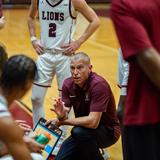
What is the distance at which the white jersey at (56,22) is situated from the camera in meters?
4.70

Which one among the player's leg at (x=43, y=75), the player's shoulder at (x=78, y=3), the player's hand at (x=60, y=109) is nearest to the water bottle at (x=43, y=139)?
the player's hand at (x=60, y=109)

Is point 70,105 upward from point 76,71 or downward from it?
downward

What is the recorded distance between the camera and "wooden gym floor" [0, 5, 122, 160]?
20.7 feet

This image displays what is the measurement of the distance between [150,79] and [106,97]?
6.05ft

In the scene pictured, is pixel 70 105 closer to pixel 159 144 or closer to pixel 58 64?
pixel 58 64

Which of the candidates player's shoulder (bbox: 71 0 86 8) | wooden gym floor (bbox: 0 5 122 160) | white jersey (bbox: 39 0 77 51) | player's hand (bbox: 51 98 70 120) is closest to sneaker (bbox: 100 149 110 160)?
wooden gym floor (bbox: 0 5 122 160)

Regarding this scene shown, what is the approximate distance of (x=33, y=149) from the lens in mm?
3094

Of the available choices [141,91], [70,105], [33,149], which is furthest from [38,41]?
[141,91]

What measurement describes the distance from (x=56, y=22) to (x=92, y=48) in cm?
510

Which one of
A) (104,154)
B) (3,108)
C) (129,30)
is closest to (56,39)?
(104,154)

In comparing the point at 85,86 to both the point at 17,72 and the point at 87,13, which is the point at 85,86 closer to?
the point at 87,13

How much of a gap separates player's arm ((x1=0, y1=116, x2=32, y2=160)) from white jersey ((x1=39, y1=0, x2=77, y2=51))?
2310 millimetres

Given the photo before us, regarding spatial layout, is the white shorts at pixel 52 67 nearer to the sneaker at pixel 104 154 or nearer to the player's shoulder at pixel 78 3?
the player's shoulder at pixel 78 3

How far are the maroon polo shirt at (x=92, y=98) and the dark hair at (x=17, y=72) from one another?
135 centimetres
